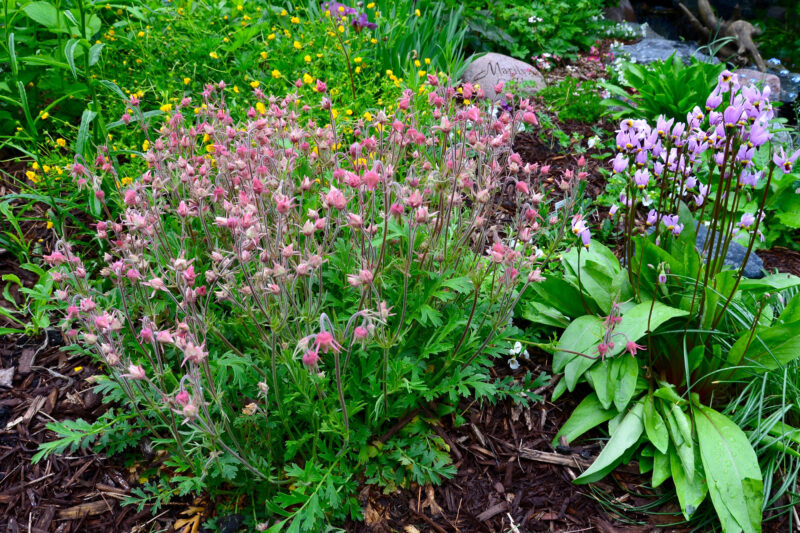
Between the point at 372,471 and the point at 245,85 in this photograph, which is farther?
the point at 245,85

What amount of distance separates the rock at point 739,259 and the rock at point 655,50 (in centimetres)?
463

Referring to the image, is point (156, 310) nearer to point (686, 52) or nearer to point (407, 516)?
point (407, 516)

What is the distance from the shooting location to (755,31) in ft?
31.0

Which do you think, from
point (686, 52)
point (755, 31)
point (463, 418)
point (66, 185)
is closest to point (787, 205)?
point (463, 418)

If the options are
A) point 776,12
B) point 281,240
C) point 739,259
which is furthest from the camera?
point 776,12

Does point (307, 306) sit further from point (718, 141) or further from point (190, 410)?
point (718, 141)

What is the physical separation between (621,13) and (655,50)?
2896mm

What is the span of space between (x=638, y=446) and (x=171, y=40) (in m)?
4.16

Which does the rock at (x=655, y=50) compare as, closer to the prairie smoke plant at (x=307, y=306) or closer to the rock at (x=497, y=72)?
the rock at (x=497, y=72)

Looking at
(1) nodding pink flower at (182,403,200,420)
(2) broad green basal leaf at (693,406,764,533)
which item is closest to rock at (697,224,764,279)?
(2) broad green basal leaf at (693,406,764,533)

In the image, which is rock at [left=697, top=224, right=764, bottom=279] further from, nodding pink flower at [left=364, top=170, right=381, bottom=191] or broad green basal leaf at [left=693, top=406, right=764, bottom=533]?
nodding pink flower at [left=364, top=170, right=381, bottom=191]

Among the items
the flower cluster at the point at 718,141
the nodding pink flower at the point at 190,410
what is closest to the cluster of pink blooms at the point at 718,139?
the flower cluster at the point at 718,141

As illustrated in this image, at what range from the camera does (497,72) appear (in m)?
6.31

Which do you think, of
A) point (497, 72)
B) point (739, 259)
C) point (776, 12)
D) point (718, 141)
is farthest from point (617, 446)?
point (776, 12)
